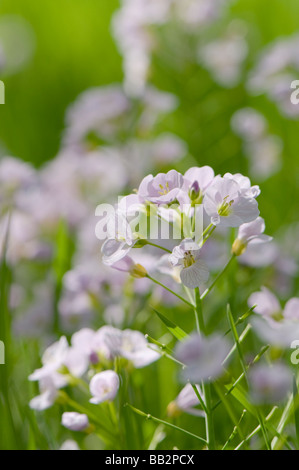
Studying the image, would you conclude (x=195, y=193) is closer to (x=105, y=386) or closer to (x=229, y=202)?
(x=229, y=202)

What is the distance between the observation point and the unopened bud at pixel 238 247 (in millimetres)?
644

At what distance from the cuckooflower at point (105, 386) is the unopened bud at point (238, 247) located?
0.17 metres

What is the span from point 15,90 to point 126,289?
1565 millimetres

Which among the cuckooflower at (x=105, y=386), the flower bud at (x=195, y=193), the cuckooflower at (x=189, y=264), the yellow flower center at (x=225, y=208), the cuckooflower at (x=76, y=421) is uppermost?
the flower bud at (x=195, y=193)

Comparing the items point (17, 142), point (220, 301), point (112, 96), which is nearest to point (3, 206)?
point (112, 96)

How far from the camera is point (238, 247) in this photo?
65cm

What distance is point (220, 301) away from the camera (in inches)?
38.8

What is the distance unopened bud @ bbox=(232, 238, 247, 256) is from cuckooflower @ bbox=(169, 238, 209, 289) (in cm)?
8

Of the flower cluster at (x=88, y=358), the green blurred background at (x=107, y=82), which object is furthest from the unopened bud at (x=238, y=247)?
the green blurred background at (x=107, y=82)

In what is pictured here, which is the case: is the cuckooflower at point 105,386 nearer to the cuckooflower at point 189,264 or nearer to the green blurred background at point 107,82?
the cuckooflower at point 189,264

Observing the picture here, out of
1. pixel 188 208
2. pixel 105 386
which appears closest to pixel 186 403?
pixel 105 386

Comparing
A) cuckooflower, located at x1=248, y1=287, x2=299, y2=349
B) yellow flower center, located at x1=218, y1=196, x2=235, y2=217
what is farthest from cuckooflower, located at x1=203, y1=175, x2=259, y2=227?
cuckooflower, located at x1=248, y1=287, x2=299, y2=349

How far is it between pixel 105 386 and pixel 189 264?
0.52ft

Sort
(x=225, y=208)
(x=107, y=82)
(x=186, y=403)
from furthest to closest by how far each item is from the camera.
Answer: (x=107, y=82) < (x=186, y=403) < (x=225, y=208)
